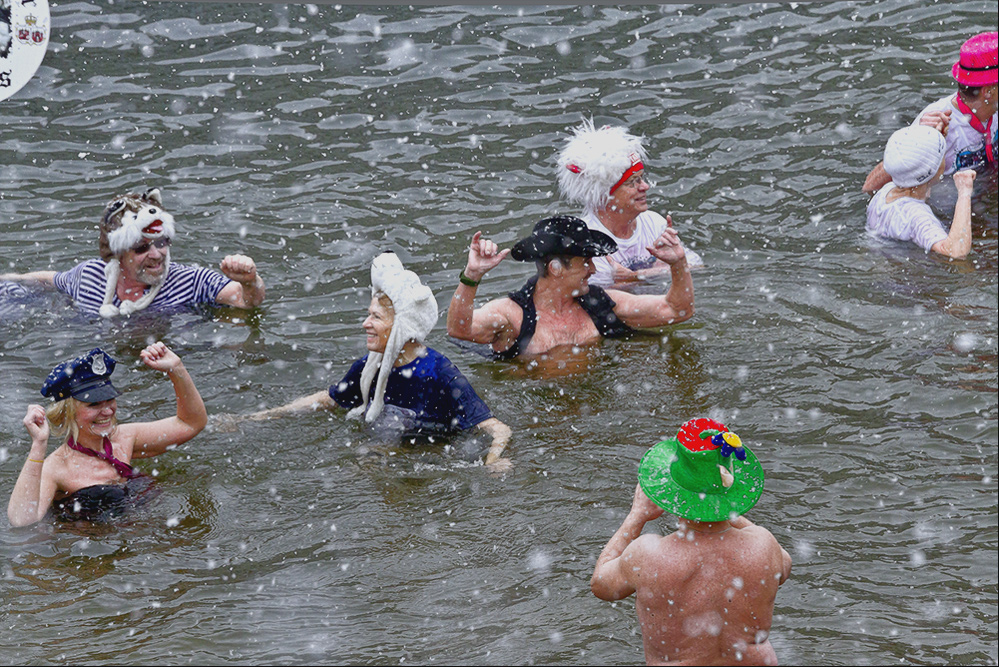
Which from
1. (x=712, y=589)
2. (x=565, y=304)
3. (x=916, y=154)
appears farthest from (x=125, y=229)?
(x=916, y=154)

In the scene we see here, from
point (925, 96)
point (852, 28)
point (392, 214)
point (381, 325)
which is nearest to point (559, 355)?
point (381, 325)

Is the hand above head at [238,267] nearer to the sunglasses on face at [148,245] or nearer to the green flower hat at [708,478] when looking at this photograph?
the sunglasses on face at [148,245]

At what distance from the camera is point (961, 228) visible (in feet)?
30.8

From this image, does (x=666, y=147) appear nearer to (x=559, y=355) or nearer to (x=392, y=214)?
(x=392, y=214)

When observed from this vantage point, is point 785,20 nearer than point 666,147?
No

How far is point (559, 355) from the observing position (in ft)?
27.3

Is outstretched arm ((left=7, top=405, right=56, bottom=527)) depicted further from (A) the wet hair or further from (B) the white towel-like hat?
(B) the white towel-like hat

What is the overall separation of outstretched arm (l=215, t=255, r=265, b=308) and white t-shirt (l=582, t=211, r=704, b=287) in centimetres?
259

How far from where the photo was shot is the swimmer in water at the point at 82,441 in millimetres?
6480

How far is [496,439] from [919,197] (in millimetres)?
4919

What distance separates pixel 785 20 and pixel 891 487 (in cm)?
923

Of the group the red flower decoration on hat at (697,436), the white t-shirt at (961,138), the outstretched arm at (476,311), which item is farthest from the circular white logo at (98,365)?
the white t-shirt at (961,138)

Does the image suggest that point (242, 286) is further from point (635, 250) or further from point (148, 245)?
point (635, 250)

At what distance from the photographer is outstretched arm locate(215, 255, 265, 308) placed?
8789 mm
